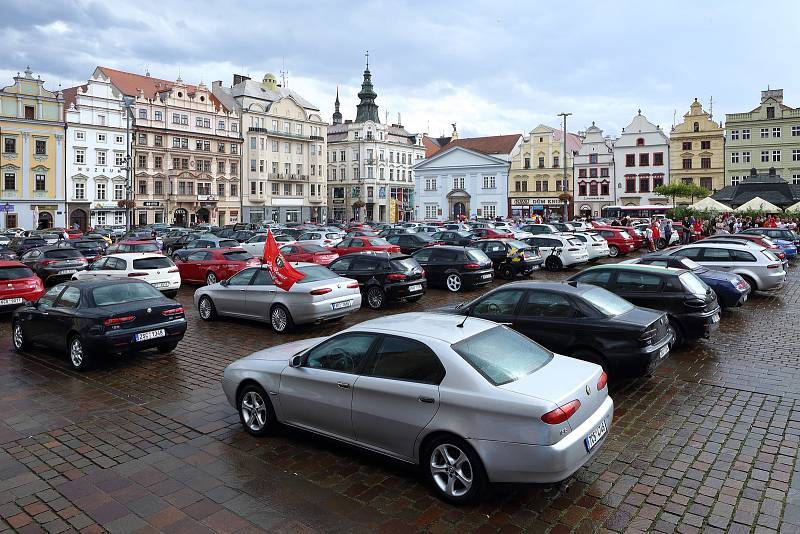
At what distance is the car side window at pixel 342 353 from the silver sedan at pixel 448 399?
12 millimetres

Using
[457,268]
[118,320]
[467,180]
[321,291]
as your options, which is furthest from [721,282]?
[467,180]

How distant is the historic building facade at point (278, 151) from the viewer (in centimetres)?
7956

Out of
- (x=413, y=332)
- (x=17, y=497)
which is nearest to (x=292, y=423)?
(x=413, y=332)

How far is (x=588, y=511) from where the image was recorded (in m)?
5.30

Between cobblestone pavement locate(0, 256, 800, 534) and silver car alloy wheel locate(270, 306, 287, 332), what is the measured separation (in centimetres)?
357

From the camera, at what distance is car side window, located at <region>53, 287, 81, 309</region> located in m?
10.6

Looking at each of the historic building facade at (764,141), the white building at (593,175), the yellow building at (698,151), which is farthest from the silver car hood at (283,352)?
the historic building facade at (764,141)

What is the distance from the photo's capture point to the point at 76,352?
10.3 metres

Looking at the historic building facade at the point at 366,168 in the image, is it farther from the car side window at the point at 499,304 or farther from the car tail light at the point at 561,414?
the car tail light at the point at 561,414

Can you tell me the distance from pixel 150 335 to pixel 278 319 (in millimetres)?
3353

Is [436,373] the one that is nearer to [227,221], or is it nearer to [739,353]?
[739,353]

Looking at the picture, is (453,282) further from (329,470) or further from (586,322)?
(329,470)

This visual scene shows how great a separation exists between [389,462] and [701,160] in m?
72.2

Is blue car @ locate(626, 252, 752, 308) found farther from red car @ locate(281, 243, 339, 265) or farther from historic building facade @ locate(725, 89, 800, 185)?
historic building facade @ locate(725, 89, 800, 185)
